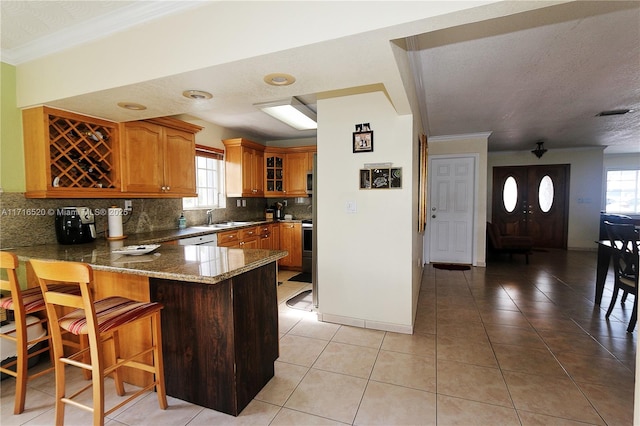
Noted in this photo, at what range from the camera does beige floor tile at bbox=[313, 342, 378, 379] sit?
Answer: 7.22 feet

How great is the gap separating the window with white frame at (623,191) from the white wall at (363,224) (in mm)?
8339

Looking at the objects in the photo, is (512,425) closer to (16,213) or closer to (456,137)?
(16,213)

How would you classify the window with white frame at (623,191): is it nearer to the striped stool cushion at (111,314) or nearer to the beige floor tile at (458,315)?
the beige floor tile at (458,315)

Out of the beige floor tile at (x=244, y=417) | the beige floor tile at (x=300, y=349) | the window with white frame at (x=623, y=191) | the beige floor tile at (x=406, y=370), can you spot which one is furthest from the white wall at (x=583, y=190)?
the beige floor tile at (x=244, y=417)

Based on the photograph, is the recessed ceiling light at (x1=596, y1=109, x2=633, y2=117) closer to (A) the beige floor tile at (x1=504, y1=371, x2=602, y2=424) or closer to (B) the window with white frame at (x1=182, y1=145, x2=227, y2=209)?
A: (A) the beige floor tile at (x1=504, y1=371, x2=602, y2=424)

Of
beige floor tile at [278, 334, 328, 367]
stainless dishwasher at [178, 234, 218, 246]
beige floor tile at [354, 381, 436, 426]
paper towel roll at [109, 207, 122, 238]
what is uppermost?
paper towel roll at [109, 207, 122, 238]

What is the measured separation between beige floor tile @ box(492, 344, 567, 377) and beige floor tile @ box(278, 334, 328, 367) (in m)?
1.43

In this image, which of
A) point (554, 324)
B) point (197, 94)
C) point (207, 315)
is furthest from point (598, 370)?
point (197, 94)

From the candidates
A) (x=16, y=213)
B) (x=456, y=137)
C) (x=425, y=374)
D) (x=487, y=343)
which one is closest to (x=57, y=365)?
(x=16, y=213)

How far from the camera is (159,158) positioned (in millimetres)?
3277

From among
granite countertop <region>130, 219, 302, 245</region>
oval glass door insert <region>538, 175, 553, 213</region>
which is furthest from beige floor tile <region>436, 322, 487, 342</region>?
oval glass door insert <region>538, 175, 553, 213</region>

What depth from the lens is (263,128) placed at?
4.98 m

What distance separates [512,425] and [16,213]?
3.85 meters

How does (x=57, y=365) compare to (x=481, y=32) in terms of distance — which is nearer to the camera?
(x=57, y=365)
